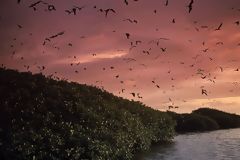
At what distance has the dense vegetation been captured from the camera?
31344 millimetres

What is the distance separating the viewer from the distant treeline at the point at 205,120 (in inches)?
3573

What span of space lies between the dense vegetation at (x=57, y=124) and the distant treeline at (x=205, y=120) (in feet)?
147

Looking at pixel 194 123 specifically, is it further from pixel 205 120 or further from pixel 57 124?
pixel 57 124

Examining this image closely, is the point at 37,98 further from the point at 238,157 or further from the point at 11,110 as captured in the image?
the point at 238,157

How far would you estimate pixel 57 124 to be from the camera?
33.6 m

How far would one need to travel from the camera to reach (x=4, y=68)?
4850 centimetres

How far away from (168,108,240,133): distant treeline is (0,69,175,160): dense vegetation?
44.7m

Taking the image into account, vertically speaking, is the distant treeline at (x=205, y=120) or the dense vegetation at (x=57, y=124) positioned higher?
the distant treeline at (x=205, y=120)

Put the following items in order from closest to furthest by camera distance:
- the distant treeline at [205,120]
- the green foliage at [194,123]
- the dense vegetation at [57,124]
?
the dense vegetation at [57,124] < the green foliage at [194,123] < the distant treeline at [205,120]

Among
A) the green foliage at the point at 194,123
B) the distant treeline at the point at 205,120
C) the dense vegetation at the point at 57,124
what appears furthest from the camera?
the distant treeline at the point at 205,120

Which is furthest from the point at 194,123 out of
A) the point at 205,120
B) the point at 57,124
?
the point at 57,124

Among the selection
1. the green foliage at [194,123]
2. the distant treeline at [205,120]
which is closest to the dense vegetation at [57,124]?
the green foliage at [194,123]

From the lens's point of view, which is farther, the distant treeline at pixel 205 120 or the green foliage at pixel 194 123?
the distant treeline at pixel 205 120

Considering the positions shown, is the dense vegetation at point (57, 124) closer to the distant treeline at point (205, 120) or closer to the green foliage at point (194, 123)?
the green foliage at point (194, 123)
